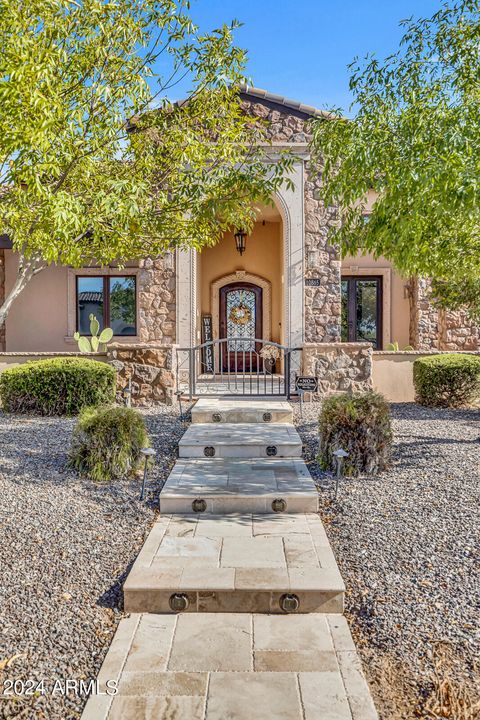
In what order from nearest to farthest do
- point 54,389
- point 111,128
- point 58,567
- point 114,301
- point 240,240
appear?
point 58,567
point 111,128
point 54,389
point 240,240
point 114,301

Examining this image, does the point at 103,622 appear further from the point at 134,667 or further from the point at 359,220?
the point at 359,220

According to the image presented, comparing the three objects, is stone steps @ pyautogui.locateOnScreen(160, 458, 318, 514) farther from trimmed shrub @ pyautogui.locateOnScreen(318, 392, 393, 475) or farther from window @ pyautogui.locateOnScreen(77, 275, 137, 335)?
window @ pyautogui.locateOnScreen(77, 275, 137, 335)

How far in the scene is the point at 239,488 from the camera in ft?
15.5

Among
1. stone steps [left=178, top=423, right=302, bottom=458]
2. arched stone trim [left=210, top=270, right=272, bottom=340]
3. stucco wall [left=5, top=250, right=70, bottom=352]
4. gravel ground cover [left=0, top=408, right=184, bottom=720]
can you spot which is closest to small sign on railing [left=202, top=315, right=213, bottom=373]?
arched stone trim [left=210, top=270, right=272, bottom=340]

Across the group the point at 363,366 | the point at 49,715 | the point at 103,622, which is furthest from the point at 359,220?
the point at 49,715

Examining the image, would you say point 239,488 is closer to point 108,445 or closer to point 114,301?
point 108,445

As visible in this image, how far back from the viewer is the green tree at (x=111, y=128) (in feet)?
13.8

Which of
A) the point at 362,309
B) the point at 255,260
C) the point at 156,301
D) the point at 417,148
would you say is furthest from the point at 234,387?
the point at 417,148

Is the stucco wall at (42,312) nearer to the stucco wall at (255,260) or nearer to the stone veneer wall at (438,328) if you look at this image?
the stucco wall at (255,260)

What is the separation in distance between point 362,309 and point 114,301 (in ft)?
21.1

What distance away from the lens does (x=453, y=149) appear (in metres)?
4.23

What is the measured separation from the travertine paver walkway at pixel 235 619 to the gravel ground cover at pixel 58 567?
0.16m

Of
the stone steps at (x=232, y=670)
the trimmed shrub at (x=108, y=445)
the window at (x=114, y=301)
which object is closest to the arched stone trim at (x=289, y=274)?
the window at (x=114, y=301)

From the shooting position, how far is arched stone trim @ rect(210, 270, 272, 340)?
13492 millimetres
